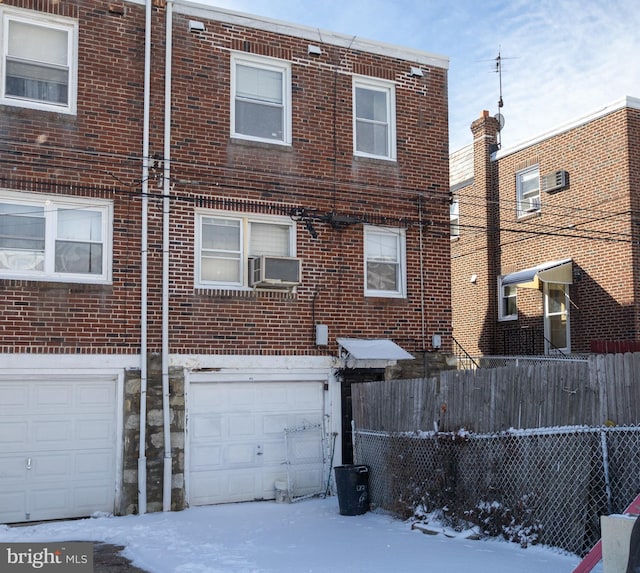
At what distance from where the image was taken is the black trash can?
38.5 feet

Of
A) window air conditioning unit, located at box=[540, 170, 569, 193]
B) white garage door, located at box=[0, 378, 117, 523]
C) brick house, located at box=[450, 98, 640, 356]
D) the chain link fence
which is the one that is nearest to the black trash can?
the chain link fence

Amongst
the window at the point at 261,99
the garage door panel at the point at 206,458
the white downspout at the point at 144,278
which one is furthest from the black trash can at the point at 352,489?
the window at the point at 261,99

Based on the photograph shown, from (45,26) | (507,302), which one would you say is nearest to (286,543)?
(45,26)

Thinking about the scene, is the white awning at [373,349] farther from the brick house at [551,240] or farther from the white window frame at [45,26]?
the white window frame at [45,26]

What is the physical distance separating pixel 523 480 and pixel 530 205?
38.9 ft

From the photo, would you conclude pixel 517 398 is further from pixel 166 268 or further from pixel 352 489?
pixel 166 268

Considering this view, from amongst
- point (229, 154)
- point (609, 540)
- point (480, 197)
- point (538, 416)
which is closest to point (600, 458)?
point (538, 416)

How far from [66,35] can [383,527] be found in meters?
9.25

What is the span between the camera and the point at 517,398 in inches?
372

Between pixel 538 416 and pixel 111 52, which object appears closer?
pixel 538 416

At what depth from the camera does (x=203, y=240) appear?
44.1 feet

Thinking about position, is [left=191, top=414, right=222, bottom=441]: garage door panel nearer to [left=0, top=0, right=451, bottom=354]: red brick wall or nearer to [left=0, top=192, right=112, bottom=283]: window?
[left=0, top=0, right=451, bottom=354]: red brick wall

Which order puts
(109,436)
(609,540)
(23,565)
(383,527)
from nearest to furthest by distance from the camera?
1. (609,540)
2. (23,565)
3. (383,527)
4. (109,436)

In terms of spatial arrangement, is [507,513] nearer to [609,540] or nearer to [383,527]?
[383,527]
